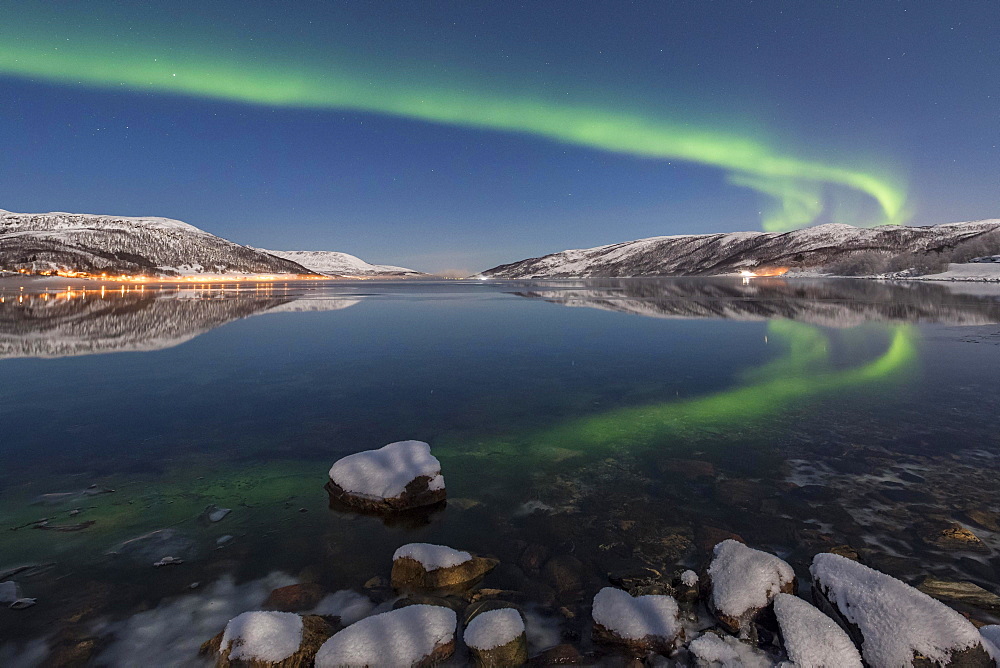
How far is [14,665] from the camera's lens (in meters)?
4.51

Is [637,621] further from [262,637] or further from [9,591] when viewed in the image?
[9,591]

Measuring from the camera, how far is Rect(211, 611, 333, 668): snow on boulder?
4312 mm

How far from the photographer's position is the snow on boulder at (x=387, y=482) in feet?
24.3

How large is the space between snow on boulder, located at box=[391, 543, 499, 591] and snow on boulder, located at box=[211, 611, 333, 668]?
3.64 ft

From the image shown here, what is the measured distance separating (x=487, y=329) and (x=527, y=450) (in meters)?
20.6

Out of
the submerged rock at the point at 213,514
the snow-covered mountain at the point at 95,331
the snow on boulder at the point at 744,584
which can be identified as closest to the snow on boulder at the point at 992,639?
the snow on boulder at the point at 744,584

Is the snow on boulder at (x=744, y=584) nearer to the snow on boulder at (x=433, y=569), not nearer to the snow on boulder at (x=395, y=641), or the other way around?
the snow on boulder at (x=433, y=569)

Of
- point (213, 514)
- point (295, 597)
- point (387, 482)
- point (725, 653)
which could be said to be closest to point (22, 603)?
point (213, 514)

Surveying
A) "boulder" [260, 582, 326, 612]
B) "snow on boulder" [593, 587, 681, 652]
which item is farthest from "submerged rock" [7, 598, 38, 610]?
"snow on boulder" [593, 587, 681, 652]

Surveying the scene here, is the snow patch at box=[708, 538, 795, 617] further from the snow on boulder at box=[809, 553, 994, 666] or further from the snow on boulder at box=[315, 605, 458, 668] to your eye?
the snow on boulder at box=[315, 605, 458, 668]

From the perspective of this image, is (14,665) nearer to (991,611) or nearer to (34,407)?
(991,611)

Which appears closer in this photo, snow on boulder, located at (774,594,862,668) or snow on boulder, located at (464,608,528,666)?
snow on boulder, located at (774,594,862,668)

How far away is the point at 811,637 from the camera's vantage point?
14.7 ft

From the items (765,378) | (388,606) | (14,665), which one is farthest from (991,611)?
(765,378)
